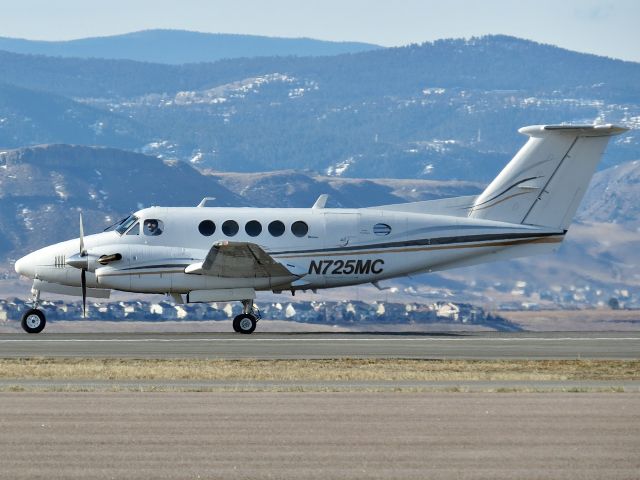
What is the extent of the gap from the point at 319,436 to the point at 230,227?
Answer: 1057 inches

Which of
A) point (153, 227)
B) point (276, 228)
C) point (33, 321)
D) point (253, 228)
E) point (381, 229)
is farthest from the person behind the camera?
point (381, 229)

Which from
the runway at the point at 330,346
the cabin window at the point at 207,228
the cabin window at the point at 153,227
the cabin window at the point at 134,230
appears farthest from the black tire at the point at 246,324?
the cabin window at the point at 134,230

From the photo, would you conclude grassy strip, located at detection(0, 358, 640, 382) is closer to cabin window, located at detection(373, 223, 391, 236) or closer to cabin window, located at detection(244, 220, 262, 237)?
cabin window, located at detection(244, 220, 262, 237)

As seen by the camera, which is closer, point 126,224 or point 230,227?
point 126,224

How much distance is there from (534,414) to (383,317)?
103 meters

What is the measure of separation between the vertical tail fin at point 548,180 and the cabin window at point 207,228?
900cm

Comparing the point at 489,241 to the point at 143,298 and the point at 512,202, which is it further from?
the point at 143,298

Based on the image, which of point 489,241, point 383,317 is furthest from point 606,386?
point 383,317

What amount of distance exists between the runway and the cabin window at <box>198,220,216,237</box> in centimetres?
340

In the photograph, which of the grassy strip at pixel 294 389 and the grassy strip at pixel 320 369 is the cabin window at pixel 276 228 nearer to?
the grassy strip at pixel 320 369

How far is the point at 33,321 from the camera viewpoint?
46.5m

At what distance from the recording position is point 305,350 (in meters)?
38.4

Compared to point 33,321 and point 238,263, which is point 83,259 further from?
point 238,263

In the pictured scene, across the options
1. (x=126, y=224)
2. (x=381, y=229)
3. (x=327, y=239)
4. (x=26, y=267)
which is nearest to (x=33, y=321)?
(x=26, y=267)
